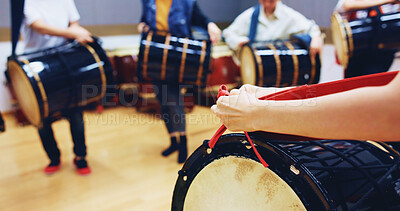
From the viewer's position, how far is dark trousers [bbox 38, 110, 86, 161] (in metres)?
1.94

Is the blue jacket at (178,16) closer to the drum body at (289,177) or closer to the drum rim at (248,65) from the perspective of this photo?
the drum rim at (248,65)

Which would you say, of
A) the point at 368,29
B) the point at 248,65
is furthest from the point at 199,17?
the point at 368,29

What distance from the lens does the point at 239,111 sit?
0.67m

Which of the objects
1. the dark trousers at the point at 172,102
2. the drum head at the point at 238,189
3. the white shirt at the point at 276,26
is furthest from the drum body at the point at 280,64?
the drum head at the point at 238,189

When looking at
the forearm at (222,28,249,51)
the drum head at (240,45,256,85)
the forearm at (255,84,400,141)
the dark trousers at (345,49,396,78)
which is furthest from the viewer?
the forearm at (222,28,249,51)

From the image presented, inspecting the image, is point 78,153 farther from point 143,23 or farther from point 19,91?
point 143,23

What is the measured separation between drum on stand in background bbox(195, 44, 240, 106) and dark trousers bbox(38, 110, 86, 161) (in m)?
1.48

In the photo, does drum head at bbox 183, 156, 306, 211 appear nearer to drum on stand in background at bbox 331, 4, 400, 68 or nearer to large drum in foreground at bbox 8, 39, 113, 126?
large drum in foreground at bbox 8, 39, 113, 126

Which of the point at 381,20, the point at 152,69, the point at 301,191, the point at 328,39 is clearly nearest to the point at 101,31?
the point at 152,69

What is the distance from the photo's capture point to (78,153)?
6.58 ft

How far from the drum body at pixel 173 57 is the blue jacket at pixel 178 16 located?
10 centimetres

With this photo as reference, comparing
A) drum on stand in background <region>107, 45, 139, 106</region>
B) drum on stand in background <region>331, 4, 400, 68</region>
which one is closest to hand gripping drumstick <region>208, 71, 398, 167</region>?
drum on stand in background <region>331, 4, 400, 68</region>

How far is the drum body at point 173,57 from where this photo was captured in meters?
1.91

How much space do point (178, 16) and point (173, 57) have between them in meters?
0.28
